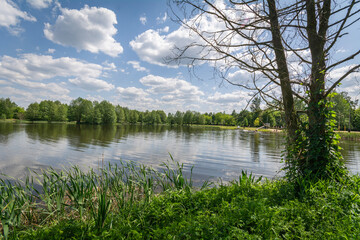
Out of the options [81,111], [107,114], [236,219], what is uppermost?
[81,111]

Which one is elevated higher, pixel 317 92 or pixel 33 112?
pixel 33 112

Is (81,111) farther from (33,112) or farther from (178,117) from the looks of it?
(178,117)

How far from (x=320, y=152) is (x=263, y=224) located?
2715 mm

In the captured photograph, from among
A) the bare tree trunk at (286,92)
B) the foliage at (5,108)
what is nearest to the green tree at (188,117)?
the foliage at (5,108)

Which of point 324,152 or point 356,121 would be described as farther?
point 356,121

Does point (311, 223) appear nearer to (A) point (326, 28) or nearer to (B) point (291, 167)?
(B) point (291, 167)

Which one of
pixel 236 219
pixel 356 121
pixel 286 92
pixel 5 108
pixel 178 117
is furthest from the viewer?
pixel 178 117

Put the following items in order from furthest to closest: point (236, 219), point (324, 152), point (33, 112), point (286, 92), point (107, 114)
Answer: point (107, 114) → point (33, 112) → point (286, 92) → point (324, 152) → point (236, 219)

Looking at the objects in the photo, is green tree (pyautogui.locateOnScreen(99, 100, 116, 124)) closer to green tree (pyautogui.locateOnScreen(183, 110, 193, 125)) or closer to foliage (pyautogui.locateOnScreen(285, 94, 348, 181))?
green tree (pyautogui.locateOnScreen(183, 110, 193, 125))

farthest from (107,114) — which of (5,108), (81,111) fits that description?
(5,108)

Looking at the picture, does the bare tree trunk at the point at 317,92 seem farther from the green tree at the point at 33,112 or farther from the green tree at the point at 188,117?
the green tree at the point at 188,117

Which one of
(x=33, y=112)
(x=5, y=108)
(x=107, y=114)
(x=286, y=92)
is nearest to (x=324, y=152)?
(x=286, y=92)

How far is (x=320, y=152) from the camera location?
4.13 meters

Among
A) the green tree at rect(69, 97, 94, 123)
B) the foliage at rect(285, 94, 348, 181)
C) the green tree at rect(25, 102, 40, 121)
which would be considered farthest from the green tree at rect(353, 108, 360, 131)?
the green tree at rect(25, 102, 40, 121)
